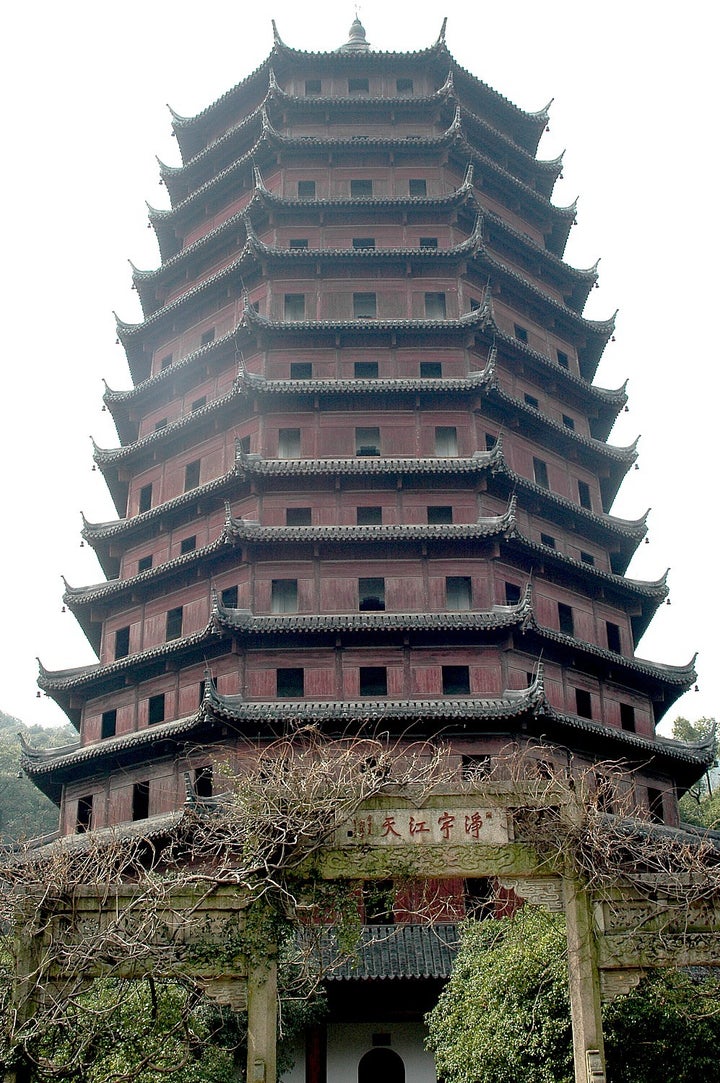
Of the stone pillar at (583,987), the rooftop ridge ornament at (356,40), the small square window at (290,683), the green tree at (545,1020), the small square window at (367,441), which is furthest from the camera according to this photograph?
the rooftop ridge ornament at (356,40)

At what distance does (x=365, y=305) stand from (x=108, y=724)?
12800mm

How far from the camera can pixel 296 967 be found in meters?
15.7

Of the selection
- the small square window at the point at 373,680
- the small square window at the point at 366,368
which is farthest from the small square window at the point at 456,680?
the small square window at the point at 366,368

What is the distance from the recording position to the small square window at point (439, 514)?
25.9 m

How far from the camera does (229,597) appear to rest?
25.3 metres

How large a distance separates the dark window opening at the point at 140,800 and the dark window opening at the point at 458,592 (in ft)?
26.5

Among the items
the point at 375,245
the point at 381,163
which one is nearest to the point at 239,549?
the point at 375,245

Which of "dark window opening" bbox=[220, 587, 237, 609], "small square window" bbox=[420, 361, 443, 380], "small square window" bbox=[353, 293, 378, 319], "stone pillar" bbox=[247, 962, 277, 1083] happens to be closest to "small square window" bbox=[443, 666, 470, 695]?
"dark window opening" bbox=[220, 587, 237, 609]

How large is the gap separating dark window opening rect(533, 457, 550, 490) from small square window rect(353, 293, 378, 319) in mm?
5833

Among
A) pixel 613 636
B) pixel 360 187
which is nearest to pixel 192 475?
pixel 360 187

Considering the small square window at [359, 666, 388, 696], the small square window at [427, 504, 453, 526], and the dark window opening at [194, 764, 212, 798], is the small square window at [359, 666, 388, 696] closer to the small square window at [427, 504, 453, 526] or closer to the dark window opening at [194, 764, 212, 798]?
the dark window opening at [194, 764, 212, 798]

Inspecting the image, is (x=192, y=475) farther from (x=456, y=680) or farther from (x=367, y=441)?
(x=456, y=680)

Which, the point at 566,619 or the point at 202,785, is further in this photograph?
the point at 566,619

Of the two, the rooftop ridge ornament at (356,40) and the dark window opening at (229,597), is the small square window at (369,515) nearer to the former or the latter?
the dark window opening at (229,597)
